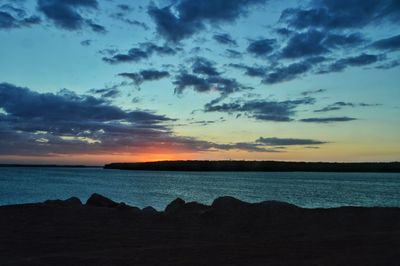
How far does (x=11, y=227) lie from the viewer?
13281 millimetres

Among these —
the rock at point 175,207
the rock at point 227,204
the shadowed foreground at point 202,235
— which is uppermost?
the rock at point 227,204

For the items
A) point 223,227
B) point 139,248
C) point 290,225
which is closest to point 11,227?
point 139,248

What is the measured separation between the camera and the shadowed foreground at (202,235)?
9.04m

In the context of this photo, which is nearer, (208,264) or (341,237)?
(208,264)

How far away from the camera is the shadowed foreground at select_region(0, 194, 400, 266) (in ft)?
29.7

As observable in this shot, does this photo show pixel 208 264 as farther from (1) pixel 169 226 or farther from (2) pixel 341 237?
(1) pixel 169 226

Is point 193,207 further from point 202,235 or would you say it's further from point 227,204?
point 202,235

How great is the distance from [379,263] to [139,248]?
17.2 feet

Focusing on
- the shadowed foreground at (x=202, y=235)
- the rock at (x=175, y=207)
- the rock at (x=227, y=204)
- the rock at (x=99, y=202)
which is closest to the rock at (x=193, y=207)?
the shadowed foreground at (x=202, y=235)

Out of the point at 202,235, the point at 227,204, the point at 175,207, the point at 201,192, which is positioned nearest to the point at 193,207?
the point at 175,207

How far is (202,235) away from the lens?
1256cm

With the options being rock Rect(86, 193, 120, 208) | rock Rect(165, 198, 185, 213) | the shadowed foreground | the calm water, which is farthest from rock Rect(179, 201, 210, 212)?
the calm water

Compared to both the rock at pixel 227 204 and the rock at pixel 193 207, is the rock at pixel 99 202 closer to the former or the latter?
the rock at pixel 193 207

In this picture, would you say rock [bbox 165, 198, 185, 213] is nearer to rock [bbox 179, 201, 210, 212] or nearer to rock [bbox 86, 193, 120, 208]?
rock [bbox 179, 201, 210, 212]
